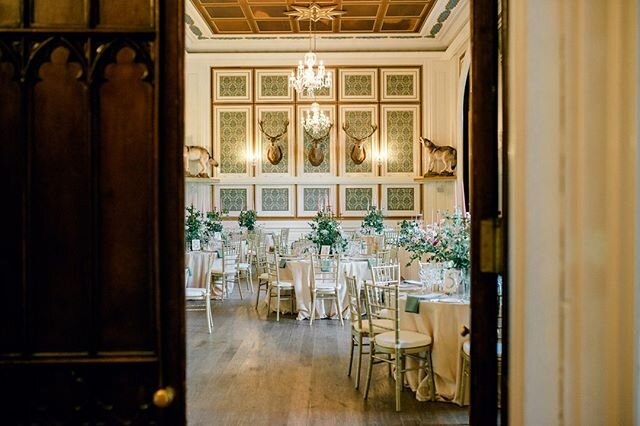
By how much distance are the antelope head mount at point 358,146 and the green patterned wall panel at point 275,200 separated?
170 centimetres

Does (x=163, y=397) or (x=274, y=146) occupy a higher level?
(x=274, y=146)

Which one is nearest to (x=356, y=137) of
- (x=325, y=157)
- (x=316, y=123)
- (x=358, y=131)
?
(x=358, y=131)

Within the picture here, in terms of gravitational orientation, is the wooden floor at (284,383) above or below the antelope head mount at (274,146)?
below

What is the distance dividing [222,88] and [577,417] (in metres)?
12.1

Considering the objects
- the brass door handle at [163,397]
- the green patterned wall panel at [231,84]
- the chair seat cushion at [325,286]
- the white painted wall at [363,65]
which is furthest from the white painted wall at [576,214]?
the green patterned wall panel at [231,84]

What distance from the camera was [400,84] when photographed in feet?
41.4

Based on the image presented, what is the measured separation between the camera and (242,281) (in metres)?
11.7

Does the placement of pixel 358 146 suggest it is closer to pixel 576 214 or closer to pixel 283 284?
pixel 283 284

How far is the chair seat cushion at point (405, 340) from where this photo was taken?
448 cm

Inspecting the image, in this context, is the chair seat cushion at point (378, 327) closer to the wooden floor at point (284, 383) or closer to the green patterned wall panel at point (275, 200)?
the wooden floor at point (284, 383)

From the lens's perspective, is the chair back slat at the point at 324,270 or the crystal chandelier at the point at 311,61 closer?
the chair back slat at the point at 324,270

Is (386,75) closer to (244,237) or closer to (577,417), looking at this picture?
(244,237)

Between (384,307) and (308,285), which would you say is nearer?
(384,307)

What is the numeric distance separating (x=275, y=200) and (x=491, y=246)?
11.2 m
